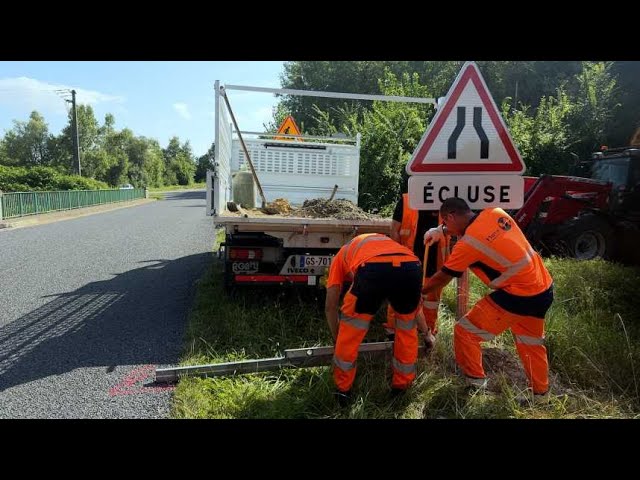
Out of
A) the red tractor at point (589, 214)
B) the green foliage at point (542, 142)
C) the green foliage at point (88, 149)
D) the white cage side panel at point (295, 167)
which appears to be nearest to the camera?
the white cage side panel at point (295, 167)

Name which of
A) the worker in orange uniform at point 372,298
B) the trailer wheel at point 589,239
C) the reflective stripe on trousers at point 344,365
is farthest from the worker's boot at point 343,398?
the trailer wheel at point 589,239

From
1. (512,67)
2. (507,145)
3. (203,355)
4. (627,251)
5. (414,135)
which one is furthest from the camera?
(512,67)

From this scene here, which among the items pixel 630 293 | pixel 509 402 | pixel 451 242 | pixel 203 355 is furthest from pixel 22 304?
pixel 630 293

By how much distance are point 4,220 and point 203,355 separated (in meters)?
15.6

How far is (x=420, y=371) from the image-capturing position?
3385 mm

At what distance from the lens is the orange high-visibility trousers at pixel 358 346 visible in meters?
3.00

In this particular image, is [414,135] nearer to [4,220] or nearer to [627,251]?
[627,251]

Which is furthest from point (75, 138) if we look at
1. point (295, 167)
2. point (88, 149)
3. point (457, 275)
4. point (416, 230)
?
point (457, 275)

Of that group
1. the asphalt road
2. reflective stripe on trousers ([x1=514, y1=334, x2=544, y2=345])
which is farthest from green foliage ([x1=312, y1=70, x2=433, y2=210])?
reflective stripe on trousers ([x1=514, y1=334, x2=544, y2=345])

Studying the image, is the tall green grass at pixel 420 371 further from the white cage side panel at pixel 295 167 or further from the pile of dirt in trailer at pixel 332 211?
the white cage side panel at pixel 295 167

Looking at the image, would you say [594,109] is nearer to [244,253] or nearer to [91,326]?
[244,253]

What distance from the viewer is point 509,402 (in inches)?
113

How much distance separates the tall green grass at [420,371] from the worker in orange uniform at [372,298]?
7.2 inches

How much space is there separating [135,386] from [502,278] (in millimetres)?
2730
